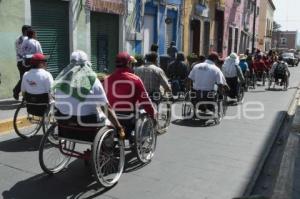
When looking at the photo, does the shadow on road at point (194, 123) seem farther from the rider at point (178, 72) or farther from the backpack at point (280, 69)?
the backpack at point (280, 69)

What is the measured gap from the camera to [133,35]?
631 inches

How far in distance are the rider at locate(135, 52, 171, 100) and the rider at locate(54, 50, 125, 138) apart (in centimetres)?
282

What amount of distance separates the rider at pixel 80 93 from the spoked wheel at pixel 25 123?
207cm

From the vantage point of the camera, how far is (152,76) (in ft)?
25.4

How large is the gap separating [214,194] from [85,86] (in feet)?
6.63

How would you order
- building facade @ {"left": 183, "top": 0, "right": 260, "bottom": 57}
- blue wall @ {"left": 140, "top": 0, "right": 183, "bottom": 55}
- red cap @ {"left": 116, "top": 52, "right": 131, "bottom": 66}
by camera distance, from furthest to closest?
building facade @ {"left": 183, "top": 0, "right": 260, "bottom": 57} → blue wall @ {"left": 140, "top": 0, "right": 183, "bottom": 55} → red cap @ {"left": 116, "top": 52, "right": 131, "bottom": 66}

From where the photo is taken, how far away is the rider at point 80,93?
484 centimetres

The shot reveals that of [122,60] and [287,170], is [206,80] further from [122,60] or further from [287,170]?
[122,60]

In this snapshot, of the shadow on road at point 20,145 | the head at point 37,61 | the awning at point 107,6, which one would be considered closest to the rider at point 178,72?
the awning at point 107,6

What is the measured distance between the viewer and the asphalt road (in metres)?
4.95

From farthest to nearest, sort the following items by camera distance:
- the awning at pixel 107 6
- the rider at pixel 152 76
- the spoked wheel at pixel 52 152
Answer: the awning at pixel 107 6 → the rider at pixel 152 76 → the spoked wheel at pixel 52 152

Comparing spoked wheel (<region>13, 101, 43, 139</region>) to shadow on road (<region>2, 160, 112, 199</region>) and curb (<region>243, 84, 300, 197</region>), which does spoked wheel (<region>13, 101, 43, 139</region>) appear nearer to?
shadow on road (<region>2, 160, 112, 199</region>)

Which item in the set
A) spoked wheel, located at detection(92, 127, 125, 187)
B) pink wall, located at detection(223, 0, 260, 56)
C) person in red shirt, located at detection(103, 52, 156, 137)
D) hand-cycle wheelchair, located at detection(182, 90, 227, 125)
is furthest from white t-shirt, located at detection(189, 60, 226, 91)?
pink wall, located at detection(223, 0, 260, 56)

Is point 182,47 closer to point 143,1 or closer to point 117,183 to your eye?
point 143,1
